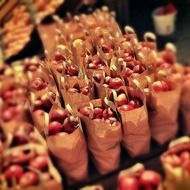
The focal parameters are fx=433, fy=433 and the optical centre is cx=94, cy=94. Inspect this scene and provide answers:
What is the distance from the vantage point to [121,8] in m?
4.64

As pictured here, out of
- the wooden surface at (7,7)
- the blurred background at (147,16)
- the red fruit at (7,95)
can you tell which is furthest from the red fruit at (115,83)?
the wooden surface at (7,7)

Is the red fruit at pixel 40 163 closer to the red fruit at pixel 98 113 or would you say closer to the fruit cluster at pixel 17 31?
the red fruit at pixel 98 113

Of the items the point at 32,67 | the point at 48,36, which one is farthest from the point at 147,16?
the point at 32,67

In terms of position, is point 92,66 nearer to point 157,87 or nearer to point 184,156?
point 157,87

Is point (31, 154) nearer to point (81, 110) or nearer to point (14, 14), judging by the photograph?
point (81, 110)

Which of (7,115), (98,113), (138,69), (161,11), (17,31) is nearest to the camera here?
(98,113)

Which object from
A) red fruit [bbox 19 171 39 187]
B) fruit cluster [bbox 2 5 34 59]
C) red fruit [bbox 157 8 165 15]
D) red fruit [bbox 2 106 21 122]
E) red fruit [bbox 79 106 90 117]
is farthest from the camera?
red fruit [bbox 157 8 165 15]

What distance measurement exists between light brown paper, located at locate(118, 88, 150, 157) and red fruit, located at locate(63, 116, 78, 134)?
22cm

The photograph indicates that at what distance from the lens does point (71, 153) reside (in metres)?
1.98

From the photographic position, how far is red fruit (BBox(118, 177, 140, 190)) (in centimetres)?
181

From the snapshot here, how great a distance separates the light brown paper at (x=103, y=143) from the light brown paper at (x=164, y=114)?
0.23 metres

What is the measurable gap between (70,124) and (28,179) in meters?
0.31

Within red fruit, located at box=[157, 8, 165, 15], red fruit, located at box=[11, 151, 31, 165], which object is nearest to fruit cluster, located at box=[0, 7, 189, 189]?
red fruit, located at box=[11, 151, 31, 165]

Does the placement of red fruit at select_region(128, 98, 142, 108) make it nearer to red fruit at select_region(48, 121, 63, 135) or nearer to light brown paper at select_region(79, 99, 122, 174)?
light brown paper at select_region(79, 99, 122, 174)
